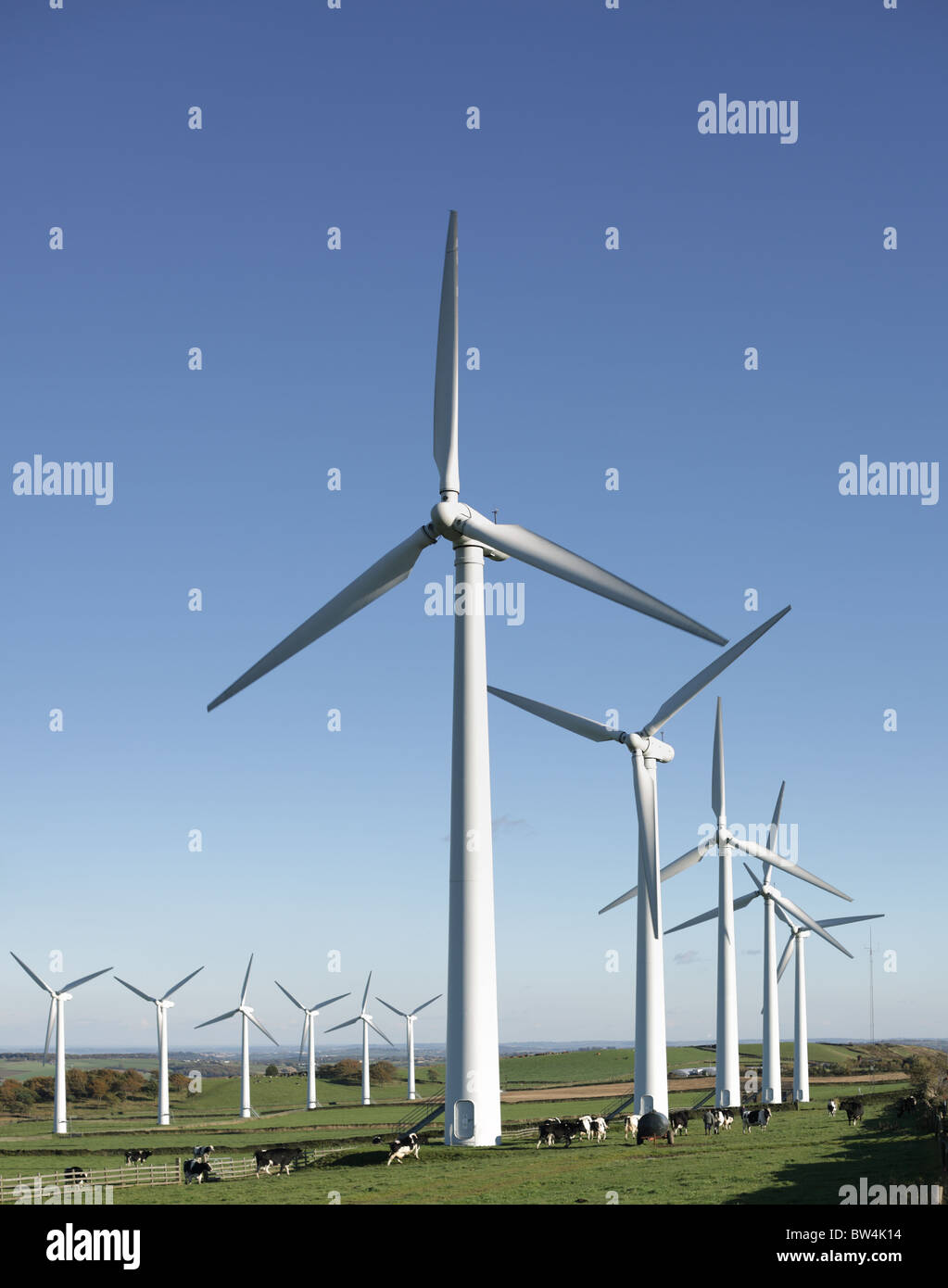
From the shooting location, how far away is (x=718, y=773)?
7756cm

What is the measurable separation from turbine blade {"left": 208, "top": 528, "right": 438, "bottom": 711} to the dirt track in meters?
73.8

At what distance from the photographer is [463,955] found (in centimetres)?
3894

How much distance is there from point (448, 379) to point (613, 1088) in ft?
336

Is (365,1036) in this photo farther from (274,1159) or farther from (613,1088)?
(274,1159)

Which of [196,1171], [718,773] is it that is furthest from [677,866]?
[196,1171]

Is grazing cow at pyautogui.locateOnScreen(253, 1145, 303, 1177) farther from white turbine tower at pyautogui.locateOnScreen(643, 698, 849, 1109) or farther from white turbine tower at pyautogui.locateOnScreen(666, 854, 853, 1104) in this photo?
white turbine tower at pyautogui.locateOnScreen(666, 854, 853, 1104)

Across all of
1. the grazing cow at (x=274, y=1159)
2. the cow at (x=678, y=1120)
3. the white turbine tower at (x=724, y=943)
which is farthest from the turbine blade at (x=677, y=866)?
the grazing cow at (x=274, y=1159)

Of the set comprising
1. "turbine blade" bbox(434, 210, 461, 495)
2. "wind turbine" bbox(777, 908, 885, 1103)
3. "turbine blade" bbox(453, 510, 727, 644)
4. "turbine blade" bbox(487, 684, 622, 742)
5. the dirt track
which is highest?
"turbine blade" bbox(434, 210, 461, 495)

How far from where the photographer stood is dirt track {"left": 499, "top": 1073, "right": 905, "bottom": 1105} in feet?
379

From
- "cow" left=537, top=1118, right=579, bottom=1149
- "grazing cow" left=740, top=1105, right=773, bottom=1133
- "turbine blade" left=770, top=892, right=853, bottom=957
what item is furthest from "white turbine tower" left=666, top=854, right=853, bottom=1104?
"cow" left=537, top=1118, right=579, bottom=1149

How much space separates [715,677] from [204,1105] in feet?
334
